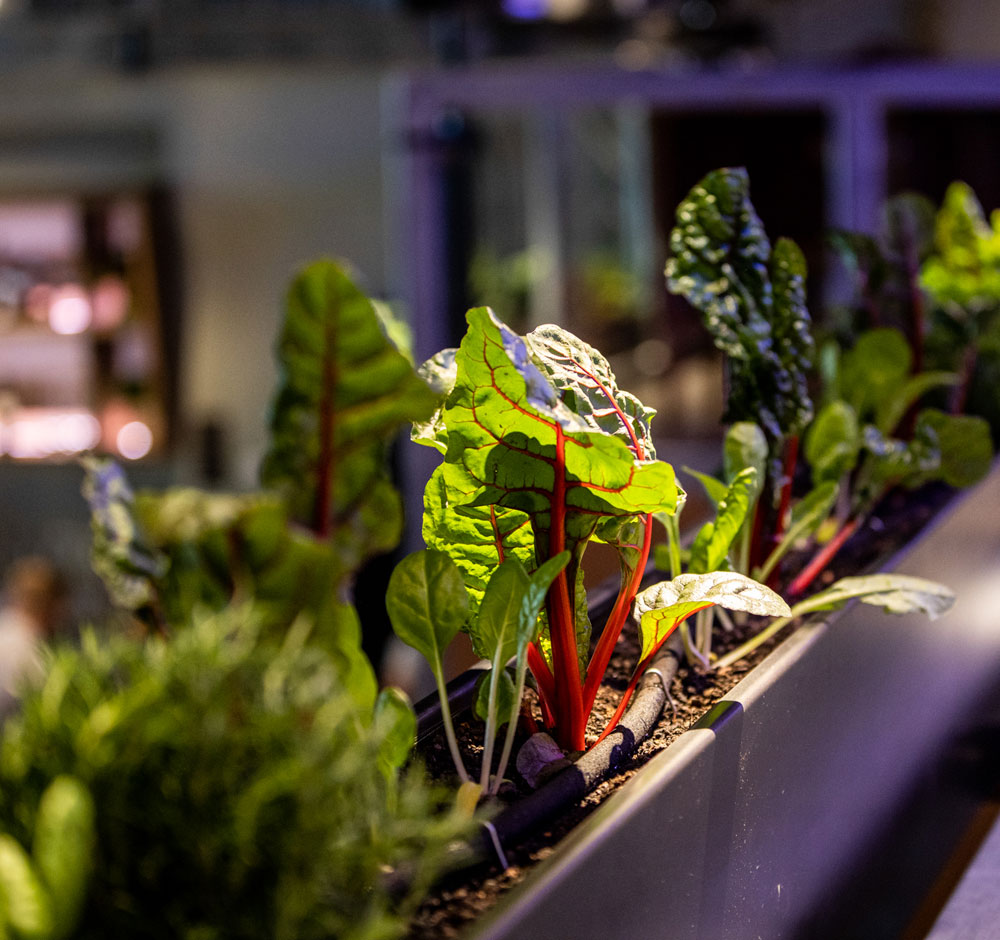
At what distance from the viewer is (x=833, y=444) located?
87 cm

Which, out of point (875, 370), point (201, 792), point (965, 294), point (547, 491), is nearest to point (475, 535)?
point (547, 491)

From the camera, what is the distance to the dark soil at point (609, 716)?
16.4 inches

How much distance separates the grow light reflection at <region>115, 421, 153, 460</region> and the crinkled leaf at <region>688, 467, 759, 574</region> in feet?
13.6

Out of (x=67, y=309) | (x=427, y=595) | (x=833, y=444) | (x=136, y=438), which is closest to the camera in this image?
(x=427, y=595)

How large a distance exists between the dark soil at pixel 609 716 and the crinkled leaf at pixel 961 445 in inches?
2.0

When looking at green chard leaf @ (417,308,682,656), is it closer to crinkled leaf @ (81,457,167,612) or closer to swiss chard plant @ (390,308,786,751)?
swiss chard plant @ (390,308,786,751)

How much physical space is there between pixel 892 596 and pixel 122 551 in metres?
0.49

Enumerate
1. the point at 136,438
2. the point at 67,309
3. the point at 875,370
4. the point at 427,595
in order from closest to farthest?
the point at 427,595 < the point at 875,370 < the point at 67,309 < the point at 136,438

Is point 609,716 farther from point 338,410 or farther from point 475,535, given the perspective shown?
point 338,410

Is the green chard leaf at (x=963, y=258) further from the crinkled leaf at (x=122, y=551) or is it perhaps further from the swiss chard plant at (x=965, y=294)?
the crinkled leaf at (x=122, y=551)

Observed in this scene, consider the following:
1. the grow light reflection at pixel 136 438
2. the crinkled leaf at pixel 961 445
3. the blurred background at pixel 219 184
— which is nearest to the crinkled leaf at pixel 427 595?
the crinkled leaf at pixel 961 445

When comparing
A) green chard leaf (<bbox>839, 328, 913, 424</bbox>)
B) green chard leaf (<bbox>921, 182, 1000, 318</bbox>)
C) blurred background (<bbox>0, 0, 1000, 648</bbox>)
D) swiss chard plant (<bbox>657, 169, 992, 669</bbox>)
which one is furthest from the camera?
blurred background (<bbox>0, 0, 1000, 648</bbox>)

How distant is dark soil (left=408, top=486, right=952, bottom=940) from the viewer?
42 centimetres

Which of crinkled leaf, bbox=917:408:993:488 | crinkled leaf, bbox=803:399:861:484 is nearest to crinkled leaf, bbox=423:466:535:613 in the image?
crinkled leaf, bbox=803:399:861:484
